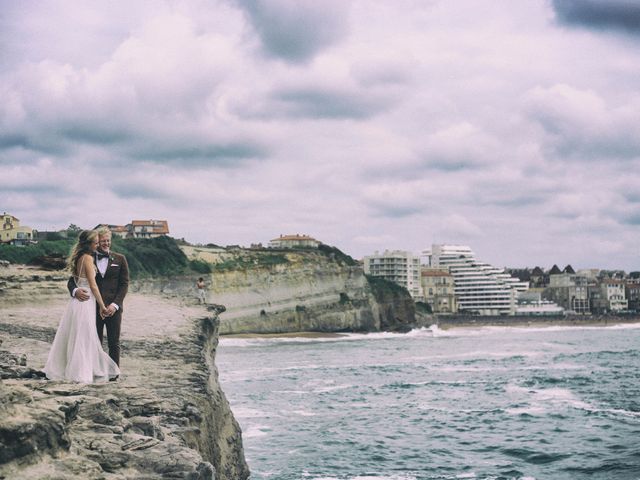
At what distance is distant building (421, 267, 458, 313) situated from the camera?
543 feet

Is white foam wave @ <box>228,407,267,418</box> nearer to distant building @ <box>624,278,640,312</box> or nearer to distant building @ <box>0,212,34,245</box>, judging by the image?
distant building @ <box>0,212,34,245</box>

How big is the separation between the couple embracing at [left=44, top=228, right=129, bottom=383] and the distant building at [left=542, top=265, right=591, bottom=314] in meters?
179

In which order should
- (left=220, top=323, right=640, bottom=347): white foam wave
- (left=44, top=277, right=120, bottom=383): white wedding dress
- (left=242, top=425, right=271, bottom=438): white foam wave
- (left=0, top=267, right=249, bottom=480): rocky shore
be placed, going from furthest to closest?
(left=220, top=323, right=640, bottom=347): white foam wave < (left=242, top=425, right=271, bottom=438): white foam wave < (left=44, top=277, right=120, bottom=383): white wedding dress < (left=0, top=267, right=249, bottom=480): rocky shore

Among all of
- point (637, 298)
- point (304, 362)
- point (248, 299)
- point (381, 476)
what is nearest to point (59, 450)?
point (381, 476)

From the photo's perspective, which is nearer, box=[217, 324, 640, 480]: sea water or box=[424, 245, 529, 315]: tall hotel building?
box=[217, 324, 640, 480]: sea water

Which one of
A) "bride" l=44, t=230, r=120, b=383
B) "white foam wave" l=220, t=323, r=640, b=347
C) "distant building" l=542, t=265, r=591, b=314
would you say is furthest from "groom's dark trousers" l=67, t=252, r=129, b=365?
"distant building" l=542, t=265, r=591, b=314

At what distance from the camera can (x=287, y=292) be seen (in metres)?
102

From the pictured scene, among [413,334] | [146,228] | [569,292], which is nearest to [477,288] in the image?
[569,292]

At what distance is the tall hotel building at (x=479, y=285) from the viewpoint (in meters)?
165

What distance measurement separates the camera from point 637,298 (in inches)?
7387

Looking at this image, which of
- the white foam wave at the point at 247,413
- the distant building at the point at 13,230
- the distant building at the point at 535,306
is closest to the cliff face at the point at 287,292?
the distant building at the point at 13,230

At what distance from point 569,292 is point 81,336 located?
184 meters

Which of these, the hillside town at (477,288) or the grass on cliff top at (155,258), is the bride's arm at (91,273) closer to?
the grass on cliff top at (155,258)

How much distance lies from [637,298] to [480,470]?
621 feet
